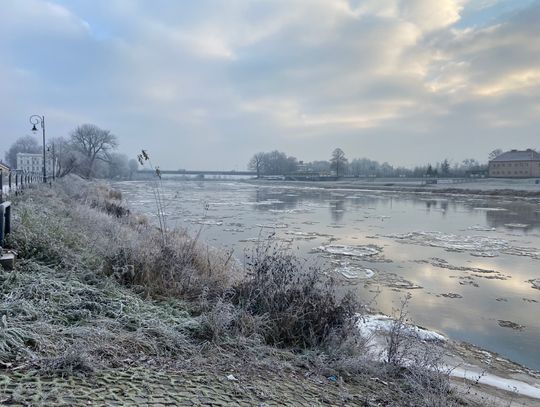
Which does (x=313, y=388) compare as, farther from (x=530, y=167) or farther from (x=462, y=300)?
(x=530, y=167)

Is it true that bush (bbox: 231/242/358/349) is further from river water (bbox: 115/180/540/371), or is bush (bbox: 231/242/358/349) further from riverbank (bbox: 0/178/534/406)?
river water (bbox: 115/180/540/371)

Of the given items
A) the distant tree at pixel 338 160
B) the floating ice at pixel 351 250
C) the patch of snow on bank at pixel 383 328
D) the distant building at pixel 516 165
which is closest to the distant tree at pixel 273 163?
the distant tree at pixel 338 160

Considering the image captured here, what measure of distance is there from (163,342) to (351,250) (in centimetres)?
1326

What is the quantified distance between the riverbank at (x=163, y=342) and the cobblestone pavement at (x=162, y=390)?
0.5 inches

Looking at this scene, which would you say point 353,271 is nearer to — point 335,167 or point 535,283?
point 535,283

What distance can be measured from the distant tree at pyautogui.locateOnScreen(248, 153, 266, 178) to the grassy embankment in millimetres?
166088

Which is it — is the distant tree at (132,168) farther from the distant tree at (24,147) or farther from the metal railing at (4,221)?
the metal railing at (4,221)

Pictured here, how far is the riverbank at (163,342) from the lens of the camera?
11.6ft

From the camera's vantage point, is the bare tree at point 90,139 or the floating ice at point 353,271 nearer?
the floating ice at point 353,271

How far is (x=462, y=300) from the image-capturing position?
34.3 ft

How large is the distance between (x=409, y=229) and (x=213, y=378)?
2267 cm

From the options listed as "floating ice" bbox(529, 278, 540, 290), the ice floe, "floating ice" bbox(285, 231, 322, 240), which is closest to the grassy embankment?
the ice floe

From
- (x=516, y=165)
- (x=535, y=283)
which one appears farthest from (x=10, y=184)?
(x=516, y=165)

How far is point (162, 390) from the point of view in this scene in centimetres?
349
